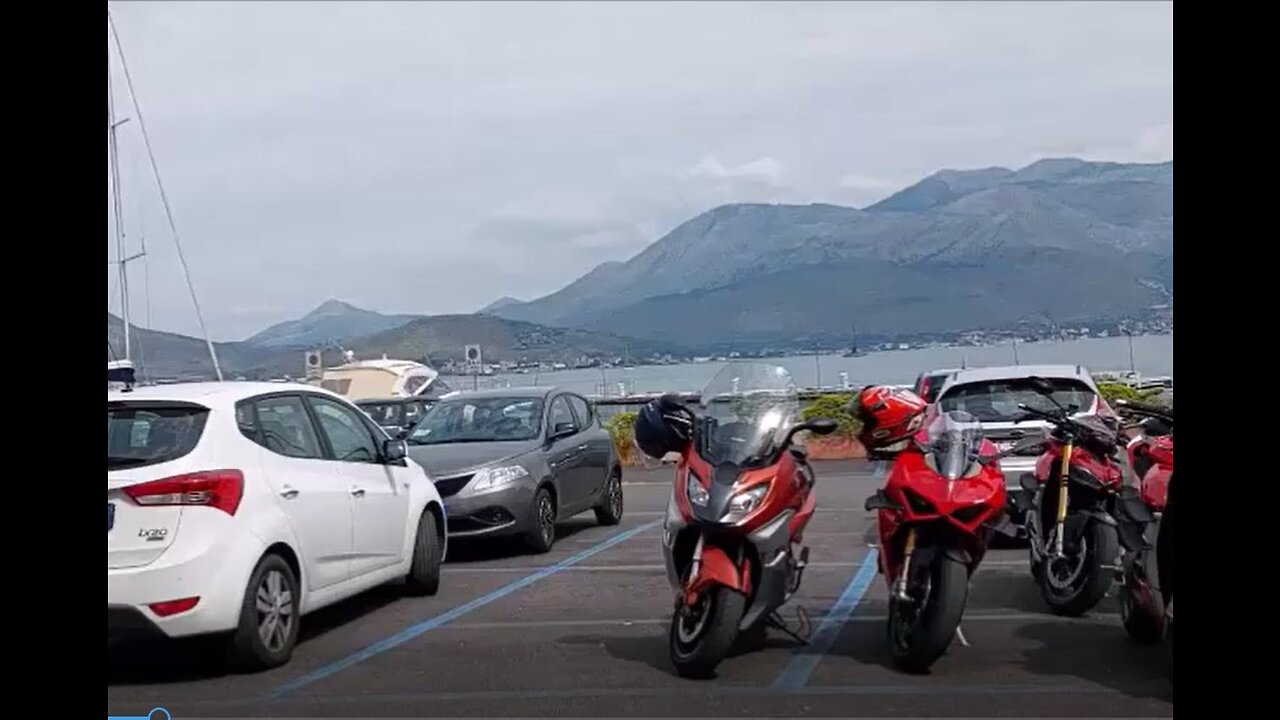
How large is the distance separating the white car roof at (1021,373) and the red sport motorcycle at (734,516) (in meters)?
4.61

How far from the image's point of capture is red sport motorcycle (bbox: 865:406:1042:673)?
7.29m

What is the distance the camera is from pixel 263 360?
1695 cm

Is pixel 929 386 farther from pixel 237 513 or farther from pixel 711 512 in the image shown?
pixel 237 513

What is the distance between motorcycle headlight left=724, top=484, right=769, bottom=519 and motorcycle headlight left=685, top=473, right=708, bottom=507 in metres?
0.16

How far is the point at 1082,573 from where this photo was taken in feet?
28.7

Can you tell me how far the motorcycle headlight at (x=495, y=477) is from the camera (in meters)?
12.4

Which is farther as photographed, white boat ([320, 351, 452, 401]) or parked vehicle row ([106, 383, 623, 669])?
white boat ([320, 351, 452, 401])

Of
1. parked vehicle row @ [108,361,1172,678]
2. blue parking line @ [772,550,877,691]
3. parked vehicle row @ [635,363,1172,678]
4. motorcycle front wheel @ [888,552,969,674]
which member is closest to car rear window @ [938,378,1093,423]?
blue parking line @ [772,550,877,691]

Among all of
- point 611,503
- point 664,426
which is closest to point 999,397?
point 611,503

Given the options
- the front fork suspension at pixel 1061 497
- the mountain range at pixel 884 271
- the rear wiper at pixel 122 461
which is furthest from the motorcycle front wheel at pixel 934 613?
the mountain range at pixel 884 271

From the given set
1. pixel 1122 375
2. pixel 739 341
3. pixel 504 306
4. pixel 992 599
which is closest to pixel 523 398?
pixel 992 599

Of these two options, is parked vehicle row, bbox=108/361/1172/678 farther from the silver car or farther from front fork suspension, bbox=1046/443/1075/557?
the silver car
